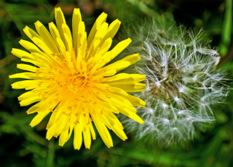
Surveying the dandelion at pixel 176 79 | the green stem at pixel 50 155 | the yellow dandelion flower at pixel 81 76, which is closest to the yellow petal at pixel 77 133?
the yellow dandelion flower at pixel 81 76

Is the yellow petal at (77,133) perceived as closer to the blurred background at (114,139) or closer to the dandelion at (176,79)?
the dandelion at (176,79)

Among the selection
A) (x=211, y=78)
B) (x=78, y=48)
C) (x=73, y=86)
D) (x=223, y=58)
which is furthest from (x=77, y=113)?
(x=223, y=58)

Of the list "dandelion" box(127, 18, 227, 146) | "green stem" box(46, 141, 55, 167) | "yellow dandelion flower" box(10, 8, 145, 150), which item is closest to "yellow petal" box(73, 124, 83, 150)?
"yellow dandelion flower" box(10, 8, 145, 150)

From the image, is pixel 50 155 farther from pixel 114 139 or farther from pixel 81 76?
pixel 81 76

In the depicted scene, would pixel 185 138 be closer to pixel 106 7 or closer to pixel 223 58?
pixel 223 58

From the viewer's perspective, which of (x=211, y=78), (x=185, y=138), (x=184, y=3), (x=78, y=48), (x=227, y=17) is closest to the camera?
(x=78, y=48)
